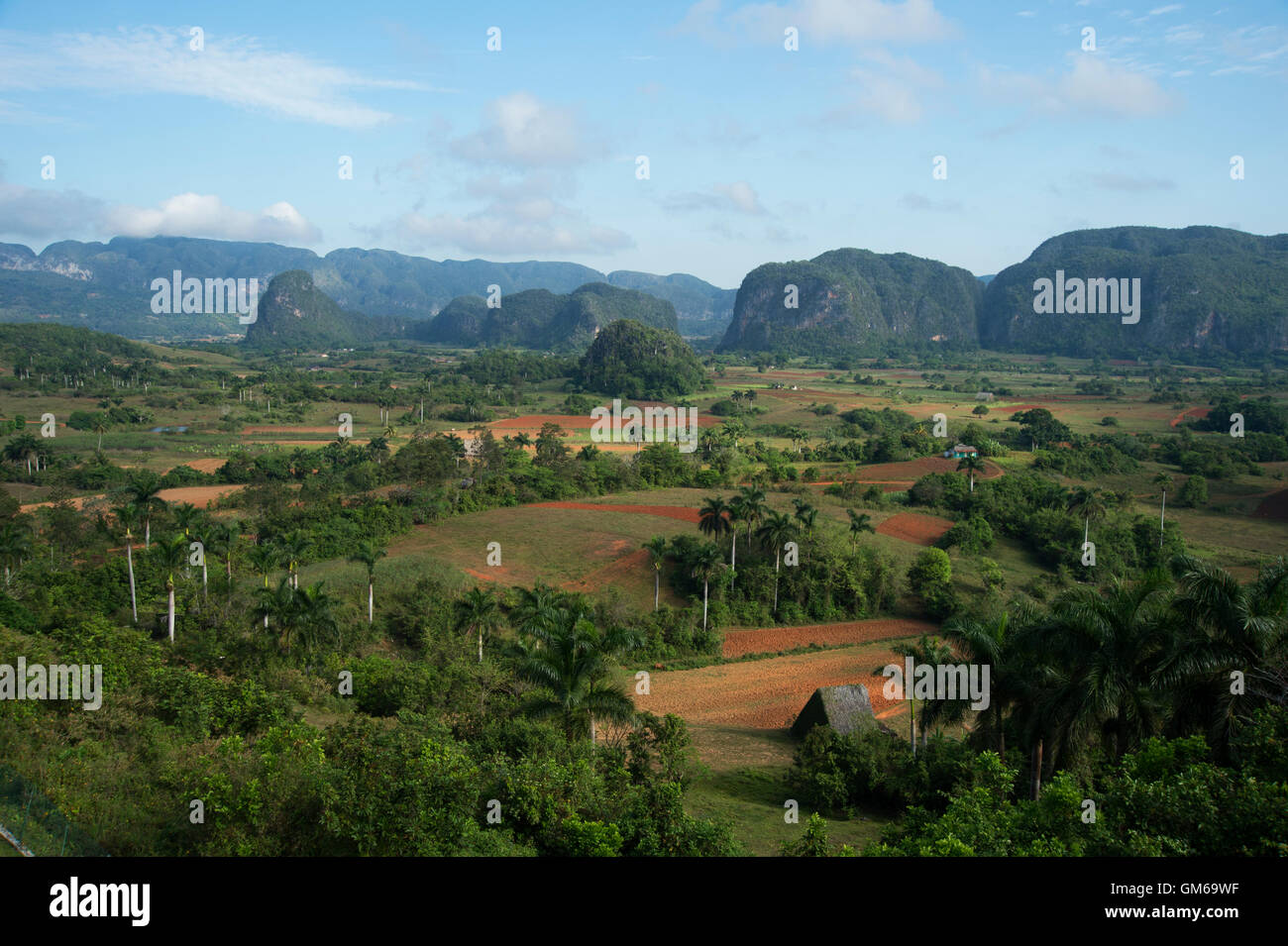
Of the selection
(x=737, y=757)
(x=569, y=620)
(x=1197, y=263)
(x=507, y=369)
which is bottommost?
(x=737, y=757)

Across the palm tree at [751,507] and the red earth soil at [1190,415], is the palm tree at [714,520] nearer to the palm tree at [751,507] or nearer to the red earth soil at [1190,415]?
the palm tree at [751,507]

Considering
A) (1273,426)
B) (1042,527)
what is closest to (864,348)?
(1273,426)

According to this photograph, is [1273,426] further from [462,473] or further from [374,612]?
[374,612]

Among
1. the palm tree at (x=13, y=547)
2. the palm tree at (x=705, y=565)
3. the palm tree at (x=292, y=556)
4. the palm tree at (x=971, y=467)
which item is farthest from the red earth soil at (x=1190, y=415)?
the palm tree at (x=13, y=547)

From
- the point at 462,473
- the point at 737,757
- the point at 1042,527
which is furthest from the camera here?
the point at 462,473

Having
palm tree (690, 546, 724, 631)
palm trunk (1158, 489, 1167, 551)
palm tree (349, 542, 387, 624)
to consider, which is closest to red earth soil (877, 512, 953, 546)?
palm trunk (1158, 489, 1167, 551)

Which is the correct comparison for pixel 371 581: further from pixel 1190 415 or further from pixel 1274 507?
pixel 1190 415
